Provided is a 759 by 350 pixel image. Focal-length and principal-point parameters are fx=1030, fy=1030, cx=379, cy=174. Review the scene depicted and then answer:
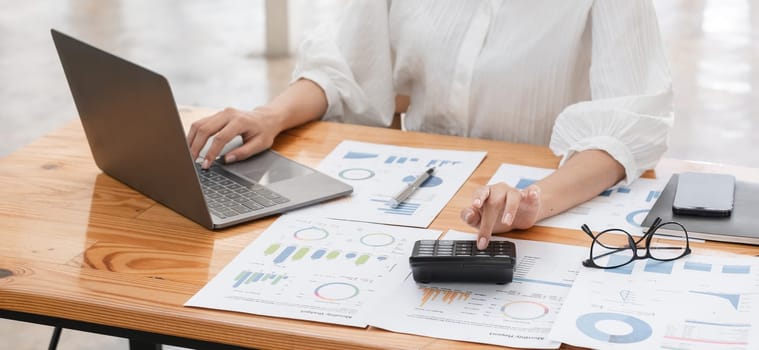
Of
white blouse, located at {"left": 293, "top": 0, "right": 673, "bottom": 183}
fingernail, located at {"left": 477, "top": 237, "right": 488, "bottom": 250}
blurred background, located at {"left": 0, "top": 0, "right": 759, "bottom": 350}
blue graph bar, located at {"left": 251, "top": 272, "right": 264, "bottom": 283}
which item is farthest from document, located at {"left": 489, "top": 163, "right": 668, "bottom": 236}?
blurred background, located at {"left": 0, "top": 0, "right": 759, "bottom": 350}

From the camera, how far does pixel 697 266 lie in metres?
1.37

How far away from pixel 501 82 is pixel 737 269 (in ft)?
2.55

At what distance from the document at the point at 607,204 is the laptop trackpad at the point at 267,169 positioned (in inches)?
12.9

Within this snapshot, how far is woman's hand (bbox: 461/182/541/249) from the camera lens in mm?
1414

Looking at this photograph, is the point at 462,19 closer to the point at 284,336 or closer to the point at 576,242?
the point at 576,242

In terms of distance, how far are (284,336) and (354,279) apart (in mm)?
165

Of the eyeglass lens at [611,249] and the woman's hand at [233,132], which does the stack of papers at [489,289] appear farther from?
the woman's hand at [233,132]

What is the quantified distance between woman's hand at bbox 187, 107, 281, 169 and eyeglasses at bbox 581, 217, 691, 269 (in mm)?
622

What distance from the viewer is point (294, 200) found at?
158 centimetres

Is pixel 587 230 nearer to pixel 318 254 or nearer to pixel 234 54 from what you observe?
pixel 318 254

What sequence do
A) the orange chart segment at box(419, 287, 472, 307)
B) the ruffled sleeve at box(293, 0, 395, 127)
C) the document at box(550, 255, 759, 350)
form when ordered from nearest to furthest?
the document at box(550, 255, 759, 350) < the orange chart segment at box(419, 287, 472, 307) < the ruffled sleeve at box(293, 0, 395, 127)

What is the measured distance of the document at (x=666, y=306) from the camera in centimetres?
117

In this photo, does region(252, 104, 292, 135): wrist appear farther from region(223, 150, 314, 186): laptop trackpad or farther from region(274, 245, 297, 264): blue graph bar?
region(274, 245, 297, 264): blue graph bar

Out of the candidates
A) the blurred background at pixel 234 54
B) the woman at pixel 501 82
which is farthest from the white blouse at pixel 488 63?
the blurred background at pixel 234 54
